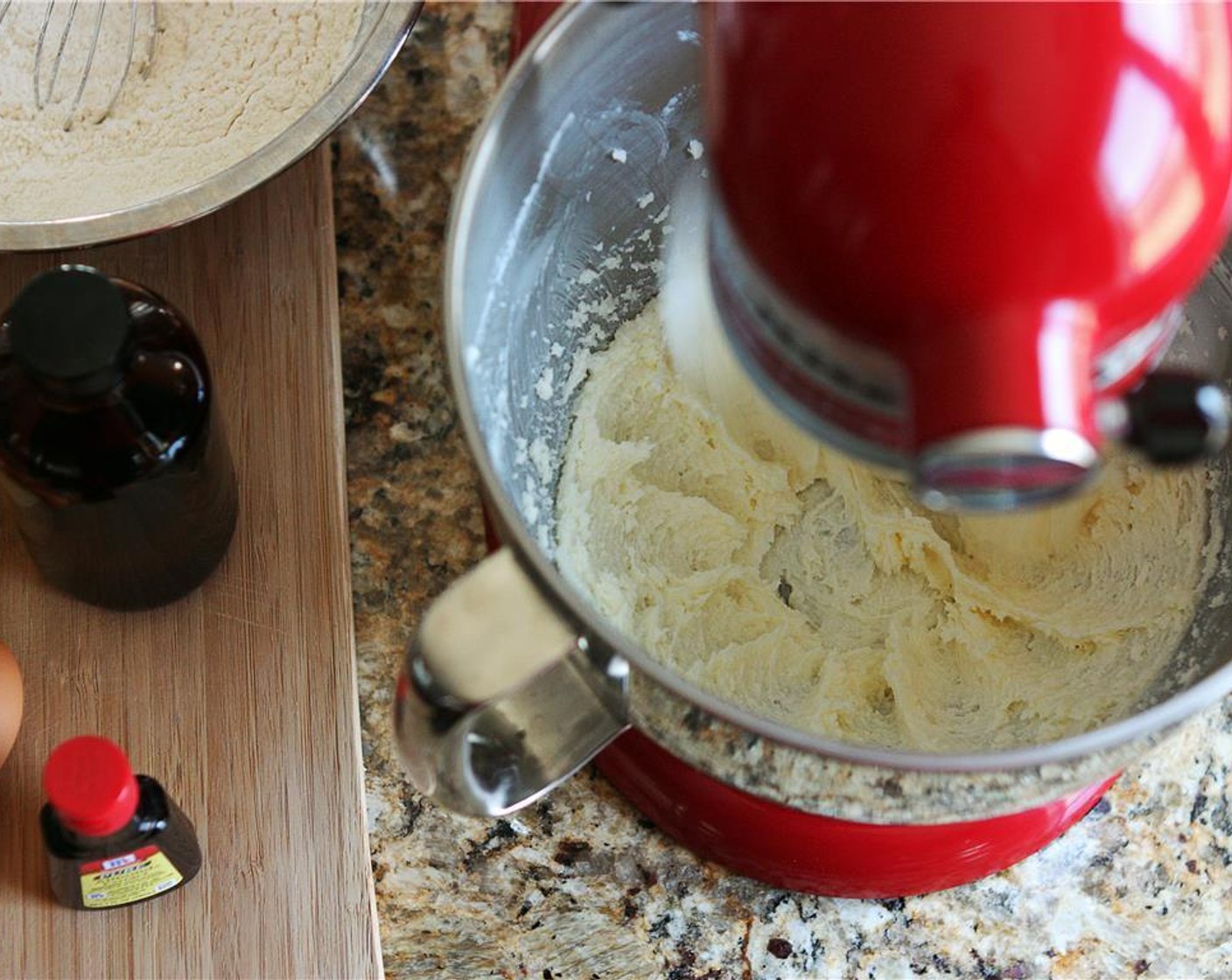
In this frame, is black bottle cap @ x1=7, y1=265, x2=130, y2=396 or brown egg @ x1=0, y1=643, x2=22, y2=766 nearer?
black bottle cap @ x1=7, y1=265, x2=130, y2=396

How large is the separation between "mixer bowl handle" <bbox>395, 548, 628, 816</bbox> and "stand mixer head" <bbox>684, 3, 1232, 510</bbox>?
18cm

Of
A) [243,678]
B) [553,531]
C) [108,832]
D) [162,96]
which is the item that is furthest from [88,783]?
[162,96]

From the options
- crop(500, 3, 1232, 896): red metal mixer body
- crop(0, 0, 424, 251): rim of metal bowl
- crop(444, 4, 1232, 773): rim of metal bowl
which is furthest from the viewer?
crop(0, 0, 424, 251): rim of metal bowl

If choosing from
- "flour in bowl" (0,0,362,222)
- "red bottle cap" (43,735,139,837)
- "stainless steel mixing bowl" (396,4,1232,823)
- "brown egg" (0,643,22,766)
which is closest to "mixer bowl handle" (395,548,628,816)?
"stainless steel mixing bowl" (396,4,1232,823)

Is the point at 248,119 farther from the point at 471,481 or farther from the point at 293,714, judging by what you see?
the point at 293,714

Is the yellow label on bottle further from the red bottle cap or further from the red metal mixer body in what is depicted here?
the red metal mixer body

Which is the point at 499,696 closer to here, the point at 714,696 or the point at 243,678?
the point at 714,696

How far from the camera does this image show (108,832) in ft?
2.17

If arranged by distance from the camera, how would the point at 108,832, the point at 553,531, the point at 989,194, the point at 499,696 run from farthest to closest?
1. the point at 553,531
2. the point at 108,832
3. the point at 499,696
4. the point at 989,194

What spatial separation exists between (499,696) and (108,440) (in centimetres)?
25

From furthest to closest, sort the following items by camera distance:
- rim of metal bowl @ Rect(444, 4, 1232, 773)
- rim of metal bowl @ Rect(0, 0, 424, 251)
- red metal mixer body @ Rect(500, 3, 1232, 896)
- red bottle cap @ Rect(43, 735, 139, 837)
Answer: rim of metal bowl @ Rect(0, 0, 424, 251), red bottle cap @ Rect(43, 735, 139, 837), rim of metal bowl @ Rect(444, 4, 1232, 773), red metal mixer body @ Rect(500, 3, 1232, 896)

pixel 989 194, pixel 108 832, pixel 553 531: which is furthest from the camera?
pixel 553 531

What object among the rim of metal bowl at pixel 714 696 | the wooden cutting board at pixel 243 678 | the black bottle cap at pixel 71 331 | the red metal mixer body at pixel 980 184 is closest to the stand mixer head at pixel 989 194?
the red metal mixer body at pixel 980 184

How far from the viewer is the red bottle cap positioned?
25.0 inches
